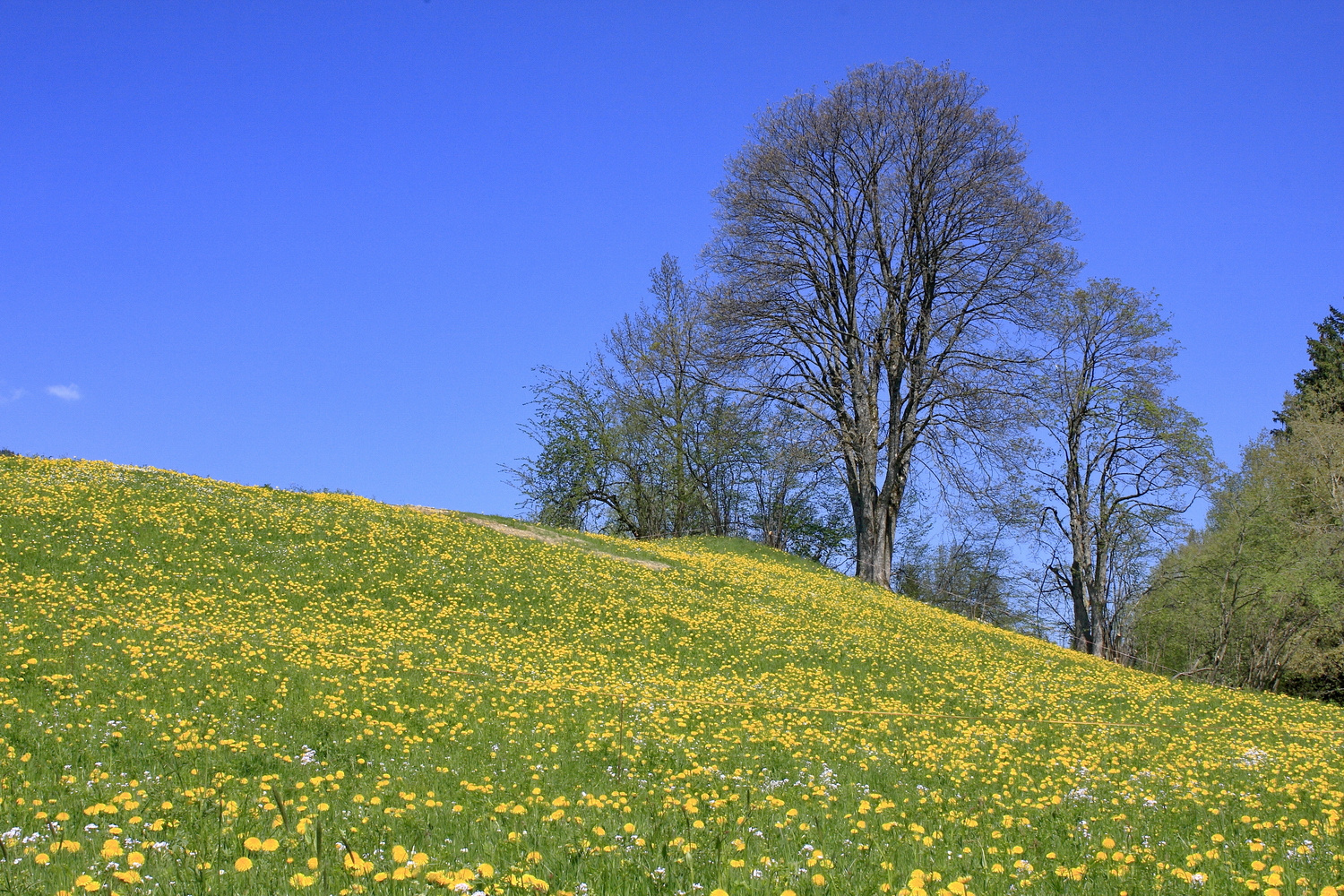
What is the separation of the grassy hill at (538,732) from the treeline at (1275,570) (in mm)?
6884

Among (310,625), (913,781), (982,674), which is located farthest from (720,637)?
(913,781)

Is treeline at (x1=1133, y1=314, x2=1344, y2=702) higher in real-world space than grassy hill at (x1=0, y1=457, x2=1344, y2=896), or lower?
higher

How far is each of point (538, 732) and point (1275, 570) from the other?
1103 inches

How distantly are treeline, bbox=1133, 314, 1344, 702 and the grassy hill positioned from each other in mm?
6884

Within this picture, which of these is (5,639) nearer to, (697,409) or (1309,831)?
(1309,831)

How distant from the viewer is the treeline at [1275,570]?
89.2 feet

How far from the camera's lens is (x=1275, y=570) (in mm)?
28797

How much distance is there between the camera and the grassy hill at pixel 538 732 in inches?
209

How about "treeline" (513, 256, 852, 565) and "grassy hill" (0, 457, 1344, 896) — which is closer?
"grassy hill" (0, 457, 1344, 896)

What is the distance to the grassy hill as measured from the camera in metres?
5.31

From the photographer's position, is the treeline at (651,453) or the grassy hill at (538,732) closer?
the grassy hill at (538,732)

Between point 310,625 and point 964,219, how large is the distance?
85.8ft

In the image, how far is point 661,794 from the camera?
8.03 m

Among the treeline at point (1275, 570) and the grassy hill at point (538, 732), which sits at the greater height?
the treeline at point (1275, 570)
